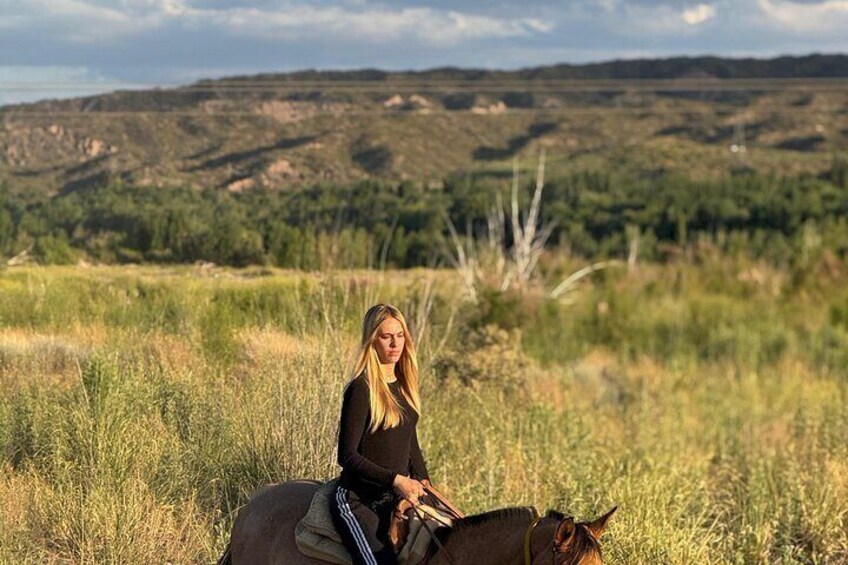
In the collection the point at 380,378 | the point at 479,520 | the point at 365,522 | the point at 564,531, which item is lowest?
the point at 365,522

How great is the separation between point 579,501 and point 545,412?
4206 mm

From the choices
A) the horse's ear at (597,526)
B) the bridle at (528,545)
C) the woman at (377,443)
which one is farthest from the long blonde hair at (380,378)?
the horse's ear at (597,526)

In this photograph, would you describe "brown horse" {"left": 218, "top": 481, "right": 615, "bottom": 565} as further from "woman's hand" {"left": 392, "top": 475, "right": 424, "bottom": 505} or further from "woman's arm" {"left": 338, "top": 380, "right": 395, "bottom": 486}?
"woman's arm" {"left": 338, "top": 380, "right": 395, "bottom": 486}

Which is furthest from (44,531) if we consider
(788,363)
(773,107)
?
(773,107)

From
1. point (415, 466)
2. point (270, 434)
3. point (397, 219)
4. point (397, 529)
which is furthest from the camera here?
point (397, 219)

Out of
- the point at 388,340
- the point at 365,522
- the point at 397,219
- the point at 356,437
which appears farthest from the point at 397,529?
the point at 397,219

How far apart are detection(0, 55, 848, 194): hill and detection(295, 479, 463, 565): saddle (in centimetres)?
1127

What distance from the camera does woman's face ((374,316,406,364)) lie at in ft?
18.4

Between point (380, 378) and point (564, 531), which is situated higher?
point (380, 378)

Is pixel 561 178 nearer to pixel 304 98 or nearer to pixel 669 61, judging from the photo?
pixel 304 98

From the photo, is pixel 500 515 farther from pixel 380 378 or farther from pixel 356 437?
pixel 380 378

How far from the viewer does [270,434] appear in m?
9.22

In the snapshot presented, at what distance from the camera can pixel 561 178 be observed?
193 ft

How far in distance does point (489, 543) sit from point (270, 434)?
4602 mm
